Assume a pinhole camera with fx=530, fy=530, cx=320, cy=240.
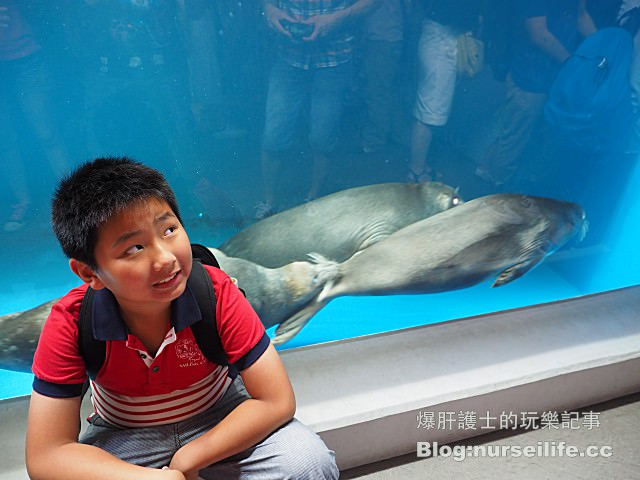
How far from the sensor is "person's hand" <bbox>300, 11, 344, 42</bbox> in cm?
149

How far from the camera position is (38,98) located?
1.41 metres

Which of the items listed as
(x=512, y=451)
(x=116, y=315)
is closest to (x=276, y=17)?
(x=116, y=315)

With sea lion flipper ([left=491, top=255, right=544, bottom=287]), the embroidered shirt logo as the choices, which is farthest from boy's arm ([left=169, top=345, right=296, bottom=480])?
sea lion flipper ([left=491, top=255, right=544, bottom=287])

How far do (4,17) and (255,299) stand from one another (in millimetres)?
1025

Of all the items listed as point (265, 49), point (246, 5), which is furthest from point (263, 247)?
point (246, 5)

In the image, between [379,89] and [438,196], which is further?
[438,196]

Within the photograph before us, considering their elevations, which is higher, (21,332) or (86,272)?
(21,332)

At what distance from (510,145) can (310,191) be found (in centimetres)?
78

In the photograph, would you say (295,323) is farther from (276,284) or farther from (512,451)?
(512,451)

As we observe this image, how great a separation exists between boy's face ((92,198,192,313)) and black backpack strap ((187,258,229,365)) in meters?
0.10

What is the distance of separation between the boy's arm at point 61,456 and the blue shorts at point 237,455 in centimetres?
13

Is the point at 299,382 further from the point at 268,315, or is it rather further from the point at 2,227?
the point at 2,227

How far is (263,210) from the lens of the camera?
1689 mm

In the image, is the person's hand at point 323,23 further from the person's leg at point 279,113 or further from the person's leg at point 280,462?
the person's leg at point 280,462
